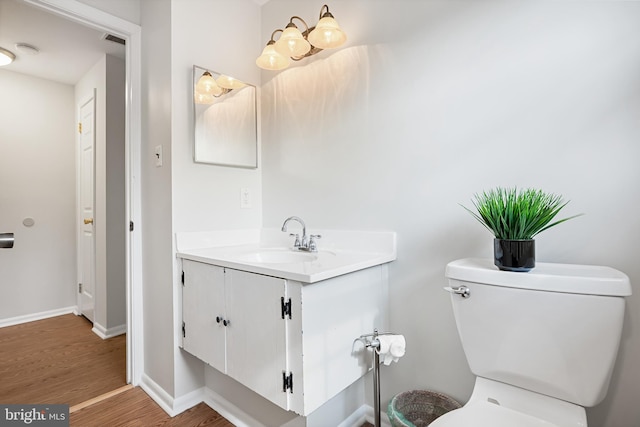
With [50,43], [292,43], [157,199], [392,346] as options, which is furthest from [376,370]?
[50,43]

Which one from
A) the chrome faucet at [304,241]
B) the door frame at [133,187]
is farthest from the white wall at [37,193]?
the chrome faucet at [304,241]

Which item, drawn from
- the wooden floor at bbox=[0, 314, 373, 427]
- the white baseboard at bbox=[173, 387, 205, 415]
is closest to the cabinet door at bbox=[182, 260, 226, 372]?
the white baseboard at bbox=[173, 387, 205, 415]

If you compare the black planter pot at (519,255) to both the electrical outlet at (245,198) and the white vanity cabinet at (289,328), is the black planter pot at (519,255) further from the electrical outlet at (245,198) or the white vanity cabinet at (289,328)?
the electrical outlet at (245,198)

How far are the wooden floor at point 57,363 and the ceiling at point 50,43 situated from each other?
7.06 feet

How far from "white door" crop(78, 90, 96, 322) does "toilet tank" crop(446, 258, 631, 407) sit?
299 centimetres

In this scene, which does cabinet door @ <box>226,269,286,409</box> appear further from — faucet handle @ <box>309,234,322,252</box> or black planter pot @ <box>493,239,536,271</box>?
black planter pot @ <box>493,239,536,271</box>

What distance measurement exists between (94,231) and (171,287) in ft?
5.49

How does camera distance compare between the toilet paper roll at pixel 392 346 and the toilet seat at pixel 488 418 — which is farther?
the toilet paper roll at pixel 392 346

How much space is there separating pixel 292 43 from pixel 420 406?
169 centimetres

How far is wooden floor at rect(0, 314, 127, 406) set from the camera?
1.75 metres

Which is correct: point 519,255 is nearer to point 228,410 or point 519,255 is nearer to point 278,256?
point 278,256

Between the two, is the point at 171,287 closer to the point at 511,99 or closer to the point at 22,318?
the point at 511,99

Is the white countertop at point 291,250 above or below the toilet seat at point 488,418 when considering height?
above

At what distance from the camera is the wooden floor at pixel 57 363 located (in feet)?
5.73
